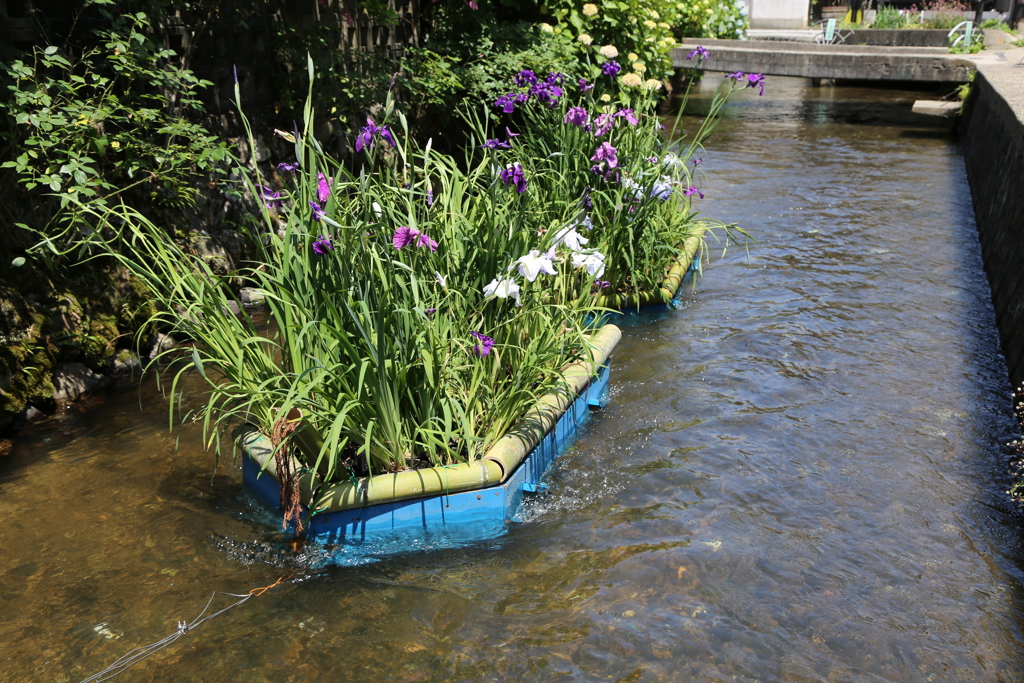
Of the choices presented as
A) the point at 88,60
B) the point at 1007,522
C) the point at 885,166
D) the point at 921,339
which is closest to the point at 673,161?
the point at 921,339

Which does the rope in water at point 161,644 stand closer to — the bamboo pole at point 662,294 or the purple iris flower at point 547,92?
the bamboo pole at point 662,294

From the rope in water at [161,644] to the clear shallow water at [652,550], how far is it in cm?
3

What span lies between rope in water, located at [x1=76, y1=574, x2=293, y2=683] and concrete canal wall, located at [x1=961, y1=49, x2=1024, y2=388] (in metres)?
3.97

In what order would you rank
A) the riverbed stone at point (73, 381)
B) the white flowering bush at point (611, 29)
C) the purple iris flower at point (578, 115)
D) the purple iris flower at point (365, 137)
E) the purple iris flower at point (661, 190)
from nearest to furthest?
1. the purple iris flower at point (365, 137)
2. the riverbed stone at point (73, 381)
3. the purple iris flower at point (578, 115)
4. the purple iris flower at point (661, 190)
5. the white flowering bush at point (611, 29)

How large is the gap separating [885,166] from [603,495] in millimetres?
8286

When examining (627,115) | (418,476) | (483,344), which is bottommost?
(418,476)

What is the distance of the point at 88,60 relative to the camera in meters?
4.36

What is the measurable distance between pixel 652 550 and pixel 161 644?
67.8 inches

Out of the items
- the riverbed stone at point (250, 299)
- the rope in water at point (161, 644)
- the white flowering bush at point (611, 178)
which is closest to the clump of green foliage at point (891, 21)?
the white flowering bush at point (611, 178)

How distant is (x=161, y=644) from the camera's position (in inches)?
103

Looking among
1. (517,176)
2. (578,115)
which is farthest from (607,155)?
(517,176)

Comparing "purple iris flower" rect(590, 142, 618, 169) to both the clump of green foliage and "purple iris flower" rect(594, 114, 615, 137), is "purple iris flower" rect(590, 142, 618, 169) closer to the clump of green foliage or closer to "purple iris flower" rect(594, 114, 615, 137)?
"purple iris flower" rect(594, 114, 615, 137)

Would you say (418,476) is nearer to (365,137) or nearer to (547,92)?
(365,137)

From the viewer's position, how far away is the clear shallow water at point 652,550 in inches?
102
